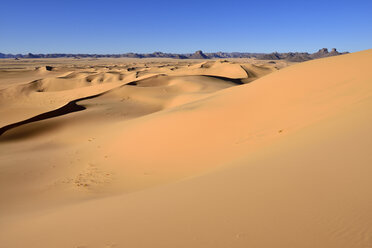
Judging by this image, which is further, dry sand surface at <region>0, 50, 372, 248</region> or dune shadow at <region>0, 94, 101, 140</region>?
dune shadow at <region>0, 94, 101, 140</region>

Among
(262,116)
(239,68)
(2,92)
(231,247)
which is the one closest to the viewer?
(231,247)

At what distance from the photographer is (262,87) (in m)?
9.70

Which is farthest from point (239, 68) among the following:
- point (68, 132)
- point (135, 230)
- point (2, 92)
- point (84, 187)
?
point (135, 230)

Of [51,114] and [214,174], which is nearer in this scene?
[214,174]

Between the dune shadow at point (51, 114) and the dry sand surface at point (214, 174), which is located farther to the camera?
the dune shadow at point (51, 114)

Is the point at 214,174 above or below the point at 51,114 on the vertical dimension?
below

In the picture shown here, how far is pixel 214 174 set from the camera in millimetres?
4156

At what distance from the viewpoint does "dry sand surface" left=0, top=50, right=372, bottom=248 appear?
2.41 m

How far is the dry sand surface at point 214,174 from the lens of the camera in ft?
7.91

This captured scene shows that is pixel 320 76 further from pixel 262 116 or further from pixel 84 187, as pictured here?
pixel 84 187

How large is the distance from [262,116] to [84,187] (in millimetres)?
4475

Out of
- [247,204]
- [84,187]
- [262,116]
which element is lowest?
[84,187]

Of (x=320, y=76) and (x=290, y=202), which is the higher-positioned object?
(x=320, y=76)

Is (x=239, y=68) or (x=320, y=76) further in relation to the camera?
(x=239, y=68)
